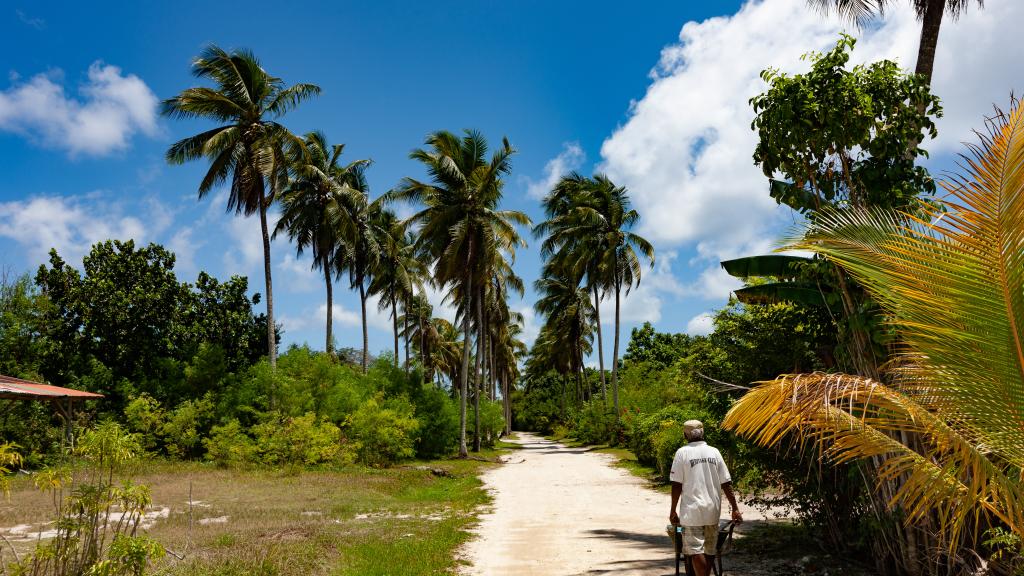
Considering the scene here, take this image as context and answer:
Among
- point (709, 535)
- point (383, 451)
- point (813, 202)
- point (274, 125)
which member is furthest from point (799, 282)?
point (274, 125)

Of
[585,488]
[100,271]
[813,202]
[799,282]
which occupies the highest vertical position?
[100,271]

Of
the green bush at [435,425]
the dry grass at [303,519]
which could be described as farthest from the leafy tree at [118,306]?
the green bush at [435,425]

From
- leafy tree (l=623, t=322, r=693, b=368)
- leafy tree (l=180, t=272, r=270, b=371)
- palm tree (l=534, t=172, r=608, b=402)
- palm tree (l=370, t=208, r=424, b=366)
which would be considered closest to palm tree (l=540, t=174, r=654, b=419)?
palm tree (l=534, t=172, r=608, b=402)

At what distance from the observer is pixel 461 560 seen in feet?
26.3

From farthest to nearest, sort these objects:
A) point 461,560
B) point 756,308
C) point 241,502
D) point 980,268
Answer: point 241,502 < point 756,308 < point 461,560 < point 980,268

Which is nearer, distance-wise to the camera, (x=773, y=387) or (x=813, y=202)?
(x=773, y=387)

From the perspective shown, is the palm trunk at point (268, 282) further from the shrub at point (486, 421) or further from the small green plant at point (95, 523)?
the small green plant at point (95, 523)

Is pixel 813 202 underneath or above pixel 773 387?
above

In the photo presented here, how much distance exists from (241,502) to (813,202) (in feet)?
39.9

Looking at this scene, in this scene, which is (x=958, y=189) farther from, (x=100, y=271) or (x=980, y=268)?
(x=100, y=271)

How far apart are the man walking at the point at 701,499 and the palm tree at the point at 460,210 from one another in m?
21.1

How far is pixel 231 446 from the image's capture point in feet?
69.4

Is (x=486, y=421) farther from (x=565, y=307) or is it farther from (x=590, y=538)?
(x=590, y=538)

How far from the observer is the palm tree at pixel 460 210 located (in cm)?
2711
